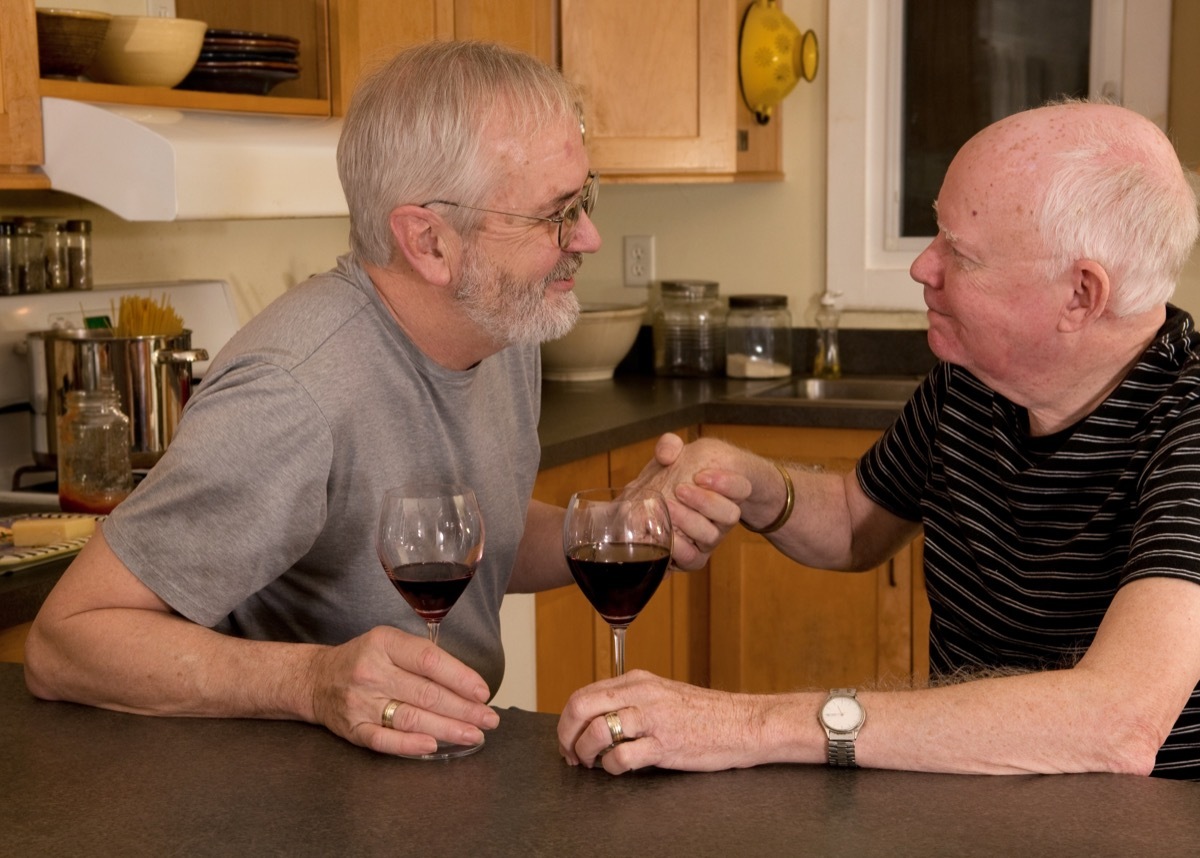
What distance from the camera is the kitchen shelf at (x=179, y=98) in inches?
85.7

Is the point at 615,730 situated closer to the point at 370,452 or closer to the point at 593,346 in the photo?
the point at 370,452

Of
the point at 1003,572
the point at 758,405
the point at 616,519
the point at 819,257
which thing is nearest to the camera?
the point at 616,519

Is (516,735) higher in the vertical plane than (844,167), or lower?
lower

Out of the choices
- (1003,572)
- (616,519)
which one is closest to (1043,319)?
(1003,572)

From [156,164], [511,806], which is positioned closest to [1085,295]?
[511,806]

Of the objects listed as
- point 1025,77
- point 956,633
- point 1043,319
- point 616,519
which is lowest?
point 956,633

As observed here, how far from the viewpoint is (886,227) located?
3672mm

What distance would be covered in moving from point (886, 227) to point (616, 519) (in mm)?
2604

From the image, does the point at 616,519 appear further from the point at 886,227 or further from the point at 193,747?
the point at 886,227

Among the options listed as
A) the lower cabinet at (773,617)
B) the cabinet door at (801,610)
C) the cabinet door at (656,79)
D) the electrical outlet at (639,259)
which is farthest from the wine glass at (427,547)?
the electrical outlet at (639,259)

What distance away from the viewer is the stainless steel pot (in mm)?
2303

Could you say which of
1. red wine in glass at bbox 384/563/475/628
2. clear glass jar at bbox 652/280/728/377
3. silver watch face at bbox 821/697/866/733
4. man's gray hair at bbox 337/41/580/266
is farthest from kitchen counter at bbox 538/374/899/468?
silver watch face at bbox 821/697/866/733

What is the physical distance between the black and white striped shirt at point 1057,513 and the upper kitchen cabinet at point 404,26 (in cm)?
134

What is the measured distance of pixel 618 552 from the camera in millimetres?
1216
